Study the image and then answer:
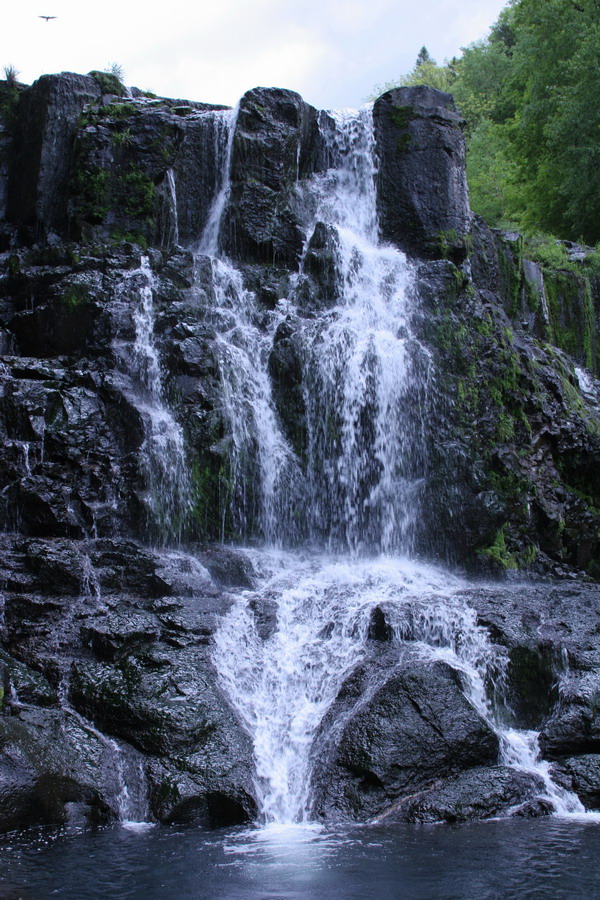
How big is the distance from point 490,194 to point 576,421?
51.9ft

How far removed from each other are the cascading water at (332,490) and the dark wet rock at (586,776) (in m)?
0.16

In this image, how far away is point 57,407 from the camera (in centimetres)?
1330

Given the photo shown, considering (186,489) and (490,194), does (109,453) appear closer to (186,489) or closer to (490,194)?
(186,489)

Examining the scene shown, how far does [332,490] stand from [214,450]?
222cm

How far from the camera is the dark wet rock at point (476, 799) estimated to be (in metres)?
8.56

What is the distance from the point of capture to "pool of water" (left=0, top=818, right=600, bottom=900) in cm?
644

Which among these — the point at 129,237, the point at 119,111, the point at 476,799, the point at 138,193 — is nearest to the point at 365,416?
the point at 129,237

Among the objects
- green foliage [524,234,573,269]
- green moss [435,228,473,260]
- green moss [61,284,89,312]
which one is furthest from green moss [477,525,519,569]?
green foliage [524,234,573,269]

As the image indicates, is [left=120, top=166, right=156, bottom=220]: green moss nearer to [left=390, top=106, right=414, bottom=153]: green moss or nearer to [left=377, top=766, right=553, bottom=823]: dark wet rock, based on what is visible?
[left=390, top=106, right=414, bottom=153]: green moss

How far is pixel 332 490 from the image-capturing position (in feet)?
48.4

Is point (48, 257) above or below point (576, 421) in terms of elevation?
above

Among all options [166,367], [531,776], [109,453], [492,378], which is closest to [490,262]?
[492,378]

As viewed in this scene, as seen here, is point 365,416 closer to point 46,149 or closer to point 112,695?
point 112,695

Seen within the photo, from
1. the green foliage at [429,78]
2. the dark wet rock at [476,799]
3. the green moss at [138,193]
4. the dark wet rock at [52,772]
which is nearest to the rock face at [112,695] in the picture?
the dark wet rock at [52,772]
